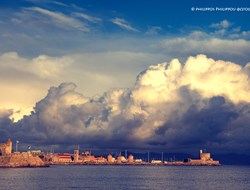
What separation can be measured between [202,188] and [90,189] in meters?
47.7

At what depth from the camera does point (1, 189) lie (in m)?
176

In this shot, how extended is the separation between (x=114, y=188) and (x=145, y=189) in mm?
12694

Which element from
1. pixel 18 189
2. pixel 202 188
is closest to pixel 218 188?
pixel 202 188

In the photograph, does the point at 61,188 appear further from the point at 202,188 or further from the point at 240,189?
the point at 240,189

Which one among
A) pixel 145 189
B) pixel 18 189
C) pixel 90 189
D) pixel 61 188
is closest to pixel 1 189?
pixel 18 189

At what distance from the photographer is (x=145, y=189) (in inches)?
7215

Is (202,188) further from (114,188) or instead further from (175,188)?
(114,188)

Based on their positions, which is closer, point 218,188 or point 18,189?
point 18,189

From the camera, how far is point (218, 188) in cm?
19175

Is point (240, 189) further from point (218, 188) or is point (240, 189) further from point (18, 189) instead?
point (18, 189)

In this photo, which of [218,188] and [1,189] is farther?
[218,188]

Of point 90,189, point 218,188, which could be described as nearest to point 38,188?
point 90,189

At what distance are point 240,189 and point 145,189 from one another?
136ft

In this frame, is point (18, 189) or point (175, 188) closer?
point (18, 189)
